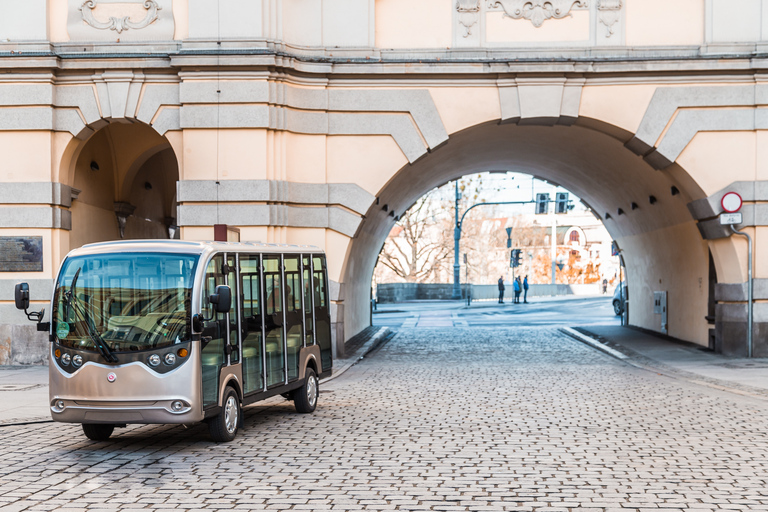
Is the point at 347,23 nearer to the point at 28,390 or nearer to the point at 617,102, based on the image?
the point at 617,102

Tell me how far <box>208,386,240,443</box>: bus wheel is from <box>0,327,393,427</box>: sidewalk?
2633mm

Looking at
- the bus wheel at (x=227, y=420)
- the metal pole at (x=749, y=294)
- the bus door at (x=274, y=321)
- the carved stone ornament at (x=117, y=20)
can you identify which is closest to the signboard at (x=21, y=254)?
the carved stone ornament at (x=117, y=20)

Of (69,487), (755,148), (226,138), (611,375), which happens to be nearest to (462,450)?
(69,487)

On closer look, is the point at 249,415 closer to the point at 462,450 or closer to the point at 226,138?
→ the point at 462,450

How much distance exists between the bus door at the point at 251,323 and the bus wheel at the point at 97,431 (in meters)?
1.51

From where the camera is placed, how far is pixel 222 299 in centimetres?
930

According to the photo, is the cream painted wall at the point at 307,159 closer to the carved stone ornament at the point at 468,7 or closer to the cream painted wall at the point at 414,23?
the cream painted wall at the point at 414,23

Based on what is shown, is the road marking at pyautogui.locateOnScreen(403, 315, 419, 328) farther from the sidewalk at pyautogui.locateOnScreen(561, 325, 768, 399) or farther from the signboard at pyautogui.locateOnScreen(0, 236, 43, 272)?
the signboard at pyautogui.locateOnScreen(0, 236, 43, 272)

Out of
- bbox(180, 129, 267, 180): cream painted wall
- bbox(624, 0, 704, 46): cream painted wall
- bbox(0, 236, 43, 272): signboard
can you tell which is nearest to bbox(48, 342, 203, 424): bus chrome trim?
bbox(180, 129, 267, 180): cream painted wall

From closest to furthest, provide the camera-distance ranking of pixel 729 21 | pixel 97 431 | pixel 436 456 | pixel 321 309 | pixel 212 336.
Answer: pixel 436 456, pixel 212 336, pixel 97 431, pixel 321 309, pixel 729 21

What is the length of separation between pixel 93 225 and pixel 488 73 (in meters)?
A: 9.18

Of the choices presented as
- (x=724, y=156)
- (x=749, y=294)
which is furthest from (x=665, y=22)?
(x=749, y=294)

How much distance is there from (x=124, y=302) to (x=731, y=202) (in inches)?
493

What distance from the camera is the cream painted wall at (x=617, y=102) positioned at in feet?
59.1
